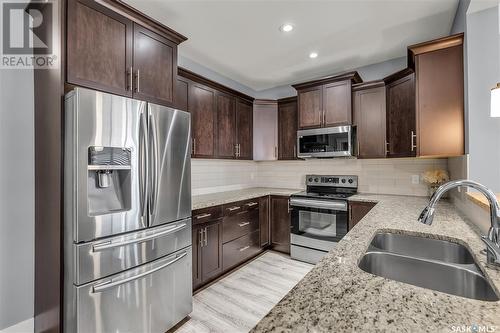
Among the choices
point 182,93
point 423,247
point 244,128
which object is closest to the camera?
point 423,247

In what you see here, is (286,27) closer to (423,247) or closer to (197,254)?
(423,247)

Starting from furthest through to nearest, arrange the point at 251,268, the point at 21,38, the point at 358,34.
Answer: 1. the point at 251,268
2. the point at 358,34
3. the point at 21,38

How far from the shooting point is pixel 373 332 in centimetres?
54

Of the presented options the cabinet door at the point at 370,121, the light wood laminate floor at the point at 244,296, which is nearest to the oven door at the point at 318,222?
the light wood laminate floor at the point at 244,296

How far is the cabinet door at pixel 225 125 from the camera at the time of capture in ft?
10.6

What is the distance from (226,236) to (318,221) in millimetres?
1260

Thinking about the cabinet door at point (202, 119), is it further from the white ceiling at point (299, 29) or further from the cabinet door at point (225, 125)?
the white ceiling at point (299, 29)


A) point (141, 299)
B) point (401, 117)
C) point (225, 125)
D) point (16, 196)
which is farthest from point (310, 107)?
point (16, 196)

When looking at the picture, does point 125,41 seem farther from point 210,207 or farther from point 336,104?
point 336,104

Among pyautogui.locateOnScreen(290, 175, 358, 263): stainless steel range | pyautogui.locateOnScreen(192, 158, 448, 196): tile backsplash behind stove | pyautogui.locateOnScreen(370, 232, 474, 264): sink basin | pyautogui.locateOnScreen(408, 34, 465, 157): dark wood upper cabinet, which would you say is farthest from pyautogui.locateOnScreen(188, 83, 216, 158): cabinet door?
pyautogui.locateOnScreen(408, 34, 465, 157): dark wood upper cabinet

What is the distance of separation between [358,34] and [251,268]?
304 centimetres

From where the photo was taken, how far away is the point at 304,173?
391 centimetres

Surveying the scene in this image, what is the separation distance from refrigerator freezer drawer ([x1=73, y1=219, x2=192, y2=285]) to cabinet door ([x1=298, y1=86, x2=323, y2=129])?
2339 millimetres

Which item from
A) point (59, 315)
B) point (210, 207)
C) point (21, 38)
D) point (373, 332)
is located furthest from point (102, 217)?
point (21, 38)
